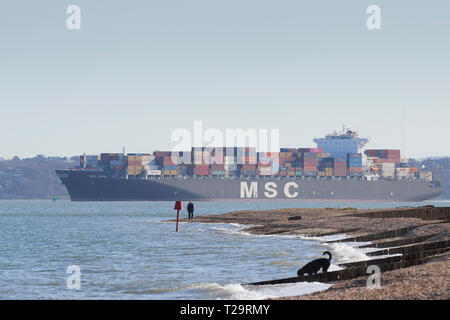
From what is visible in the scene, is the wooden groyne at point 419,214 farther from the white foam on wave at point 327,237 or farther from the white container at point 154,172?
the white container at point 154,172

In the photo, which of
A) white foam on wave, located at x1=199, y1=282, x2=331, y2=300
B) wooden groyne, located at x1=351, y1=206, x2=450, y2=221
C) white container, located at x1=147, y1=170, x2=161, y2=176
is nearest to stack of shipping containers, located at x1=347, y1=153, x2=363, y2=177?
white container, located at x1=147, y1=170, x2=161, y2=176

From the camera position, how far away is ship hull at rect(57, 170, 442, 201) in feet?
454

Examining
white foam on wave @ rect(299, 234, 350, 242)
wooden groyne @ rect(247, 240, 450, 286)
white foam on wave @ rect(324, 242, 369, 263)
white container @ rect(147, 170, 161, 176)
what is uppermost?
white container @ rect(147, 170, 161, 176)

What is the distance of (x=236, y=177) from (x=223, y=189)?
397 cm

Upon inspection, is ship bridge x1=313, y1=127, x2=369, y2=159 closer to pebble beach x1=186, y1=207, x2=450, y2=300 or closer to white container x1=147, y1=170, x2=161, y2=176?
white container x1=147, y1=170, x2=161, y2=176

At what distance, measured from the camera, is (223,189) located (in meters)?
143

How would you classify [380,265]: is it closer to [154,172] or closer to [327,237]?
[327,237]

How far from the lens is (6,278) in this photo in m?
22.2

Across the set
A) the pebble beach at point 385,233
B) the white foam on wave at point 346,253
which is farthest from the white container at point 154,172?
the white foam on wave at point 346,253

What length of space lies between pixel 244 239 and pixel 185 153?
112m

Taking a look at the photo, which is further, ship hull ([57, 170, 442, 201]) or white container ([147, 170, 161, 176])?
white container ([147, 170, 161, 176])

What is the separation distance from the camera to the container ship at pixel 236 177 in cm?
13975
